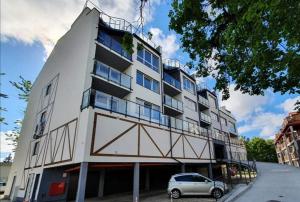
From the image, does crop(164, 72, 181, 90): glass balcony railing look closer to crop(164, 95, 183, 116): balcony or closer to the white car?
crop(164, 95, 183, 116): balcony

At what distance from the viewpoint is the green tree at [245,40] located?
5.43 m

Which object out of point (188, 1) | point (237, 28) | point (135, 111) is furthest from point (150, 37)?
point (135, 111)

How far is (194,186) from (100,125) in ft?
26.2

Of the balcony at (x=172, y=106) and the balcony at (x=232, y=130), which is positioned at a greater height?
the balcony at (x=232, y=130)

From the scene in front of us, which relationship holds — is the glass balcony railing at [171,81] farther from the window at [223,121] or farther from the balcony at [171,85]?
the window at [223,121]

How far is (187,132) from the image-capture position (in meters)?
20.2

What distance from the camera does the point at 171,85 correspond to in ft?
76.1

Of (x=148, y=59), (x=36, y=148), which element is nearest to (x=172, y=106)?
(x=148, y=59)

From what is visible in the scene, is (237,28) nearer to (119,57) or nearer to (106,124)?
(106,124)

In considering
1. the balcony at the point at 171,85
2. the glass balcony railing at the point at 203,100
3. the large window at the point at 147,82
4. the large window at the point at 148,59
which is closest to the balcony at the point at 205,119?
the glass balcony railing at the point at 203,100

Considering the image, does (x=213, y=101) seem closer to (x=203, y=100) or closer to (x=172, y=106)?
(x=203, y=100)

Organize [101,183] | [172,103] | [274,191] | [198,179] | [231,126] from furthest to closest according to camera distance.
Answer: [231,126] < [172,103] < [101,183] < [274,191] < [198,179]

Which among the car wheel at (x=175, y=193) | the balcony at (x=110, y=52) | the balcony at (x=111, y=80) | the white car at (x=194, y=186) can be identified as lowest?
the car wheel at (x=175, y=193)

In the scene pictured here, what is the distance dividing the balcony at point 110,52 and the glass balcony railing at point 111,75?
5.60ft
